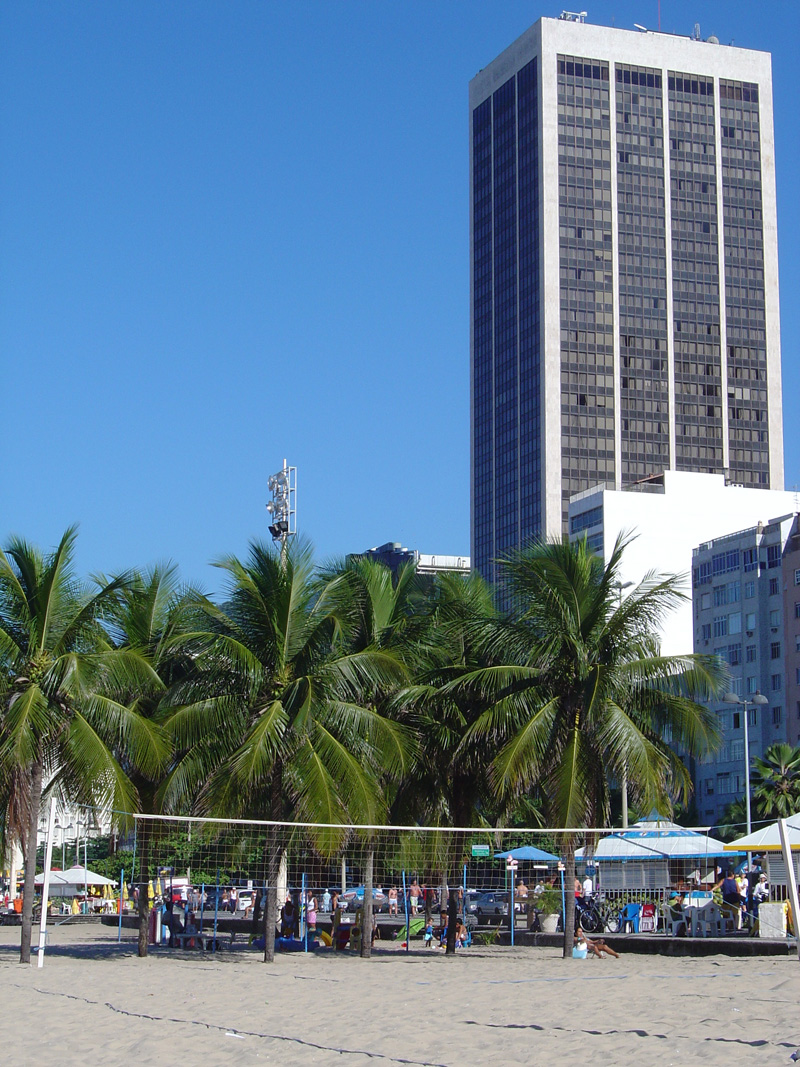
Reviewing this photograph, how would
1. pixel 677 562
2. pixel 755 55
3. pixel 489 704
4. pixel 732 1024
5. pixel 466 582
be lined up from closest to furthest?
pixel 732 1024 < pixel 489 704 < pixel 466 582 < pixel 677 562 < pixel 755 55

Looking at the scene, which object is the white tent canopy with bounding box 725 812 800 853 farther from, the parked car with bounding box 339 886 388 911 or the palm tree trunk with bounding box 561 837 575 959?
the parked car with bounding box 339 886 388 911

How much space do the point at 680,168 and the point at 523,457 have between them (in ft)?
114

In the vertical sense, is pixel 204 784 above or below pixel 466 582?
below

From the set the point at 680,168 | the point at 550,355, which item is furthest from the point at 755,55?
the point at 550,355

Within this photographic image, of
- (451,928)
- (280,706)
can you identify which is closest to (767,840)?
(451,928)

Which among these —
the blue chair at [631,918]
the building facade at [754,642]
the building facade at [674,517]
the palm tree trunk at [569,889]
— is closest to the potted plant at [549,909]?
the blue chair at [631,918]

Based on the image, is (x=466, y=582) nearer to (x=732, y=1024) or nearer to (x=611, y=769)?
(x=611, y=769)

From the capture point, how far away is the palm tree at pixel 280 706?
22719 mm

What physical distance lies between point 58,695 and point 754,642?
77.9 metres

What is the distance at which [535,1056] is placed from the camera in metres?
11.8

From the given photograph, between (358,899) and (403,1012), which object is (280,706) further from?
(358,899)

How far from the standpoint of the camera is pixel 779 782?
199 feet

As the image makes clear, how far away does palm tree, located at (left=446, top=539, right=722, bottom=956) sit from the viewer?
23.2 meters

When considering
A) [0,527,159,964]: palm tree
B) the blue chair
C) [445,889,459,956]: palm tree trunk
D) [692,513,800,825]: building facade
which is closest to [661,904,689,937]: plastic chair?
the blue chair
